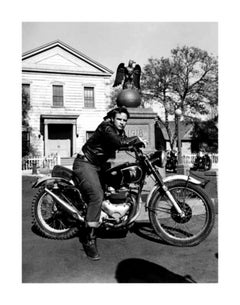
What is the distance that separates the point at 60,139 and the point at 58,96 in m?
3.41

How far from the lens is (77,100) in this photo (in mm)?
24141

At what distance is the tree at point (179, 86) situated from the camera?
2673cm

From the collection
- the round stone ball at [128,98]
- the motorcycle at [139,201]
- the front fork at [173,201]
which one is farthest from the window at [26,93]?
the front fork at [173,201]

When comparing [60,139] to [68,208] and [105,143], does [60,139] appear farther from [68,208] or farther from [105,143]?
[105,143]

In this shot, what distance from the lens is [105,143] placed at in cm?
374

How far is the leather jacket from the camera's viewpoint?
3586mm

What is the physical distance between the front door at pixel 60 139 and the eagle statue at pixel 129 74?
49.8 feet

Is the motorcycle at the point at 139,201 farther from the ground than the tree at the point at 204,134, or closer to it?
closer to it

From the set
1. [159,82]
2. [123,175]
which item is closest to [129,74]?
[123,175]

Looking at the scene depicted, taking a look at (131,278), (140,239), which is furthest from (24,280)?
(140,239)

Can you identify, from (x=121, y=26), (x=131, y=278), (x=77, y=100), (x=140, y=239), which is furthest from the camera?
(x=77, y=100)

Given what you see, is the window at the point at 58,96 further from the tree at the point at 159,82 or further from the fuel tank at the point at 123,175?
the fuel tank at the point at 123,175
